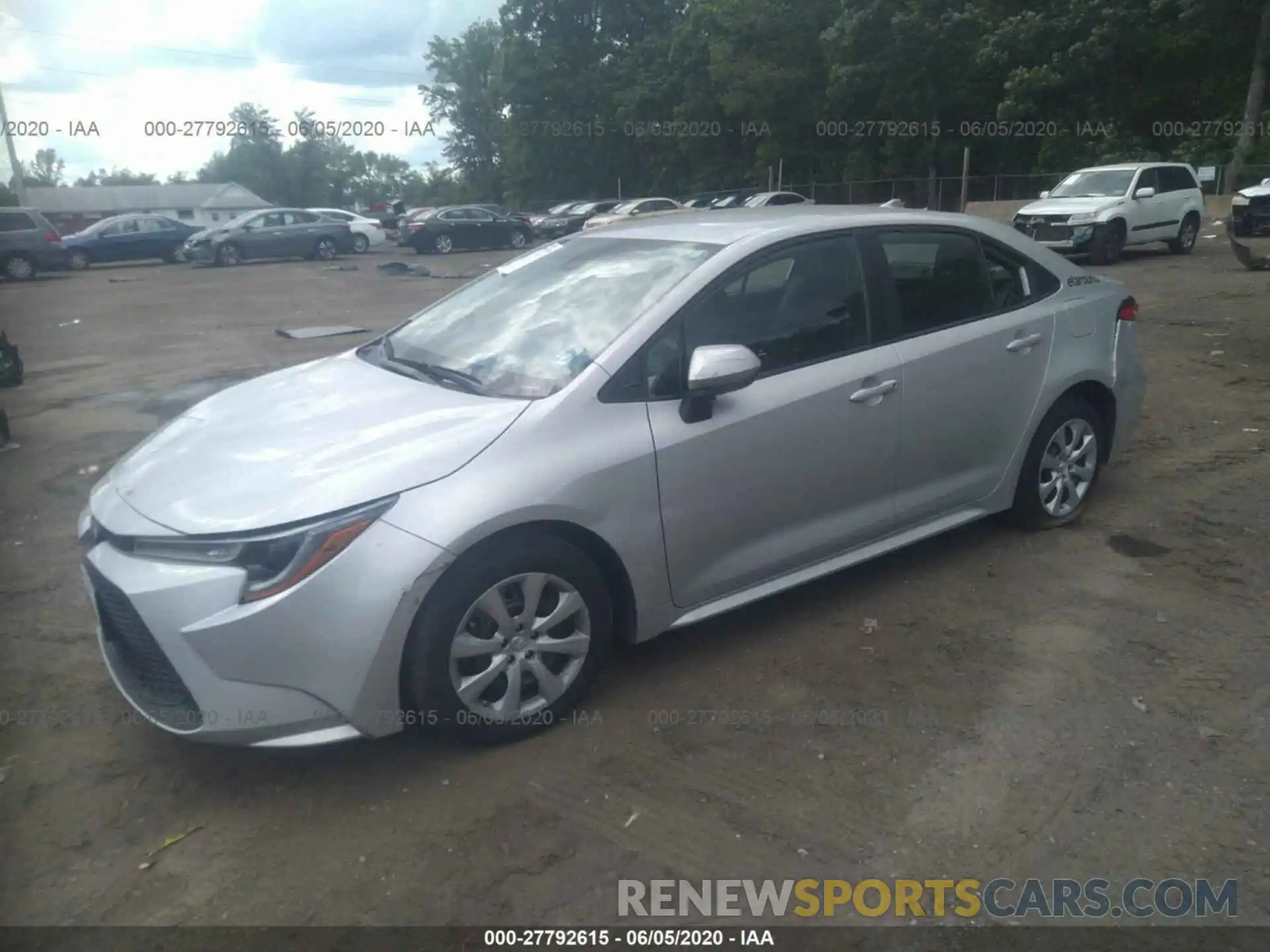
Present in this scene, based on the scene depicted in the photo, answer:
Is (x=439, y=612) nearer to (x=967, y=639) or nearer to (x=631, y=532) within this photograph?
(x=631, y=532)

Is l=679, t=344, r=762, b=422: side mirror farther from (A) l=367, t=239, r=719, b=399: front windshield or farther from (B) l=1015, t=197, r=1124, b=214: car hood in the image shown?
(B) l=1015, t=197, r=1124, b=214: car hood

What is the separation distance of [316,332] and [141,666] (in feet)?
33.3

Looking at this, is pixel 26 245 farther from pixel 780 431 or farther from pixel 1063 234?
pixel 780 431

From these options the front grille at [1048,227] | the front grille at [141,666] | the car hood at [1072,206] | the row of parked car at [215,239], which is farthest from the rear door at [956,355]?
the row of parked car at [215,239]

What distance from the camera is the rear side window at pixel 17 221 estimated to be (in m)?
22.8

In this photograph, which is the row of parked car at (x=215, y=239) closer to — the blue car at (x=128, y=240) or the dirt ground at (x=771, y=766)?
the blue car at (x=128, y=240)

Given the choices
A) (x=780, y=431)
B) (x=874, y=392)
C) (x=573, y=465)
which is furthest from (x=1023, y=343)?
(x=573, y=465)

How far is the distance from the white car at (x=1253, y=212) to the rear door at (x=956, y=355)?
1819 centimetres

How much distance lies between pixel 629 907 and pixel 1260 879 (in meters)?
1.69

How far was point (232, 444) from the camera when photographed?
11.5 ft

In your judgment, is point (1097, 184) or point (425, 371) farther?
point (1097, 184)

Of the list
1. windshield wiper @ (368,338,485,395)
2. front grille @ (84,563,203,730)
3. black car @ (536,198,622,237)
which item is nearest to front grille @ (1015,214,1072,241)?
windshield wiper @ (368,338,485,395)

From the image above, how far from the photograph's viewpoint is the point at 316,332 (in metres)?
12.7

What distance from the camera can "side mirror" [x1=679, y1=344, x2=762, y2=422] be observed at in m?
3.47
